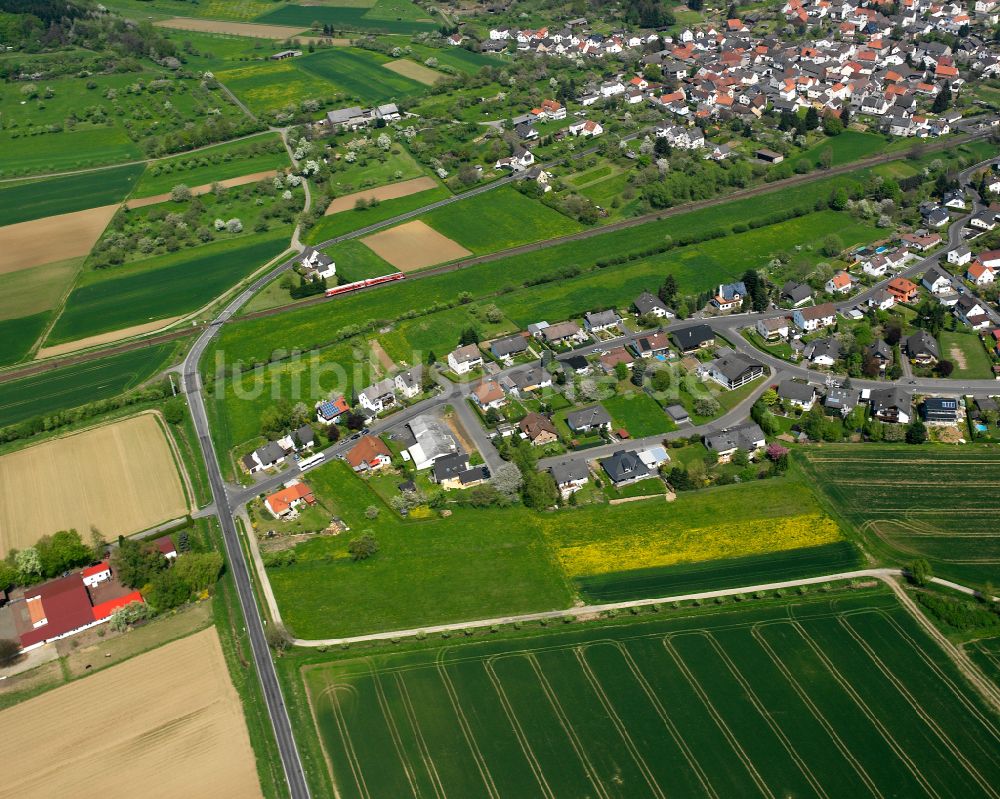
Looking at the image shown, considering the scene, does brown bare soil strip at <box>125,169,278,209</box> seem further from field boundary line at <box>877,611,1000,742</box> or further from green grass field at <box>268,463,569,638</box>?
field boundary line at <box>877,611,1000,742</box>

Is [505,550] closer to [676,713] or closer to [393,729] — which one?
[393,729]

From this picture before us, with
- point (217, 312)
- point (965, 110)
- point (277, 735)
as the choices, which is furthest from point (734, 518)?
point (965, 110)

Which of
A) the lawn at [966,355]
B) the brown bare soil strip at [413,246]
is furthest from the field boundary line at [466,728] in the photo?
the brown bare soil strip at [413,246]

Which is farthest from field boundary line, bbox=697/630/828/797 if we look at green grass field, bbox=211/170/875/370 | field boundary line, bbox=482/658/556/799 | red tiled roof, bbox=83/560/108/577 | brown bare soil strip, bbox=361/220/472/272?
brown bare soil strip, bbox=361/220/472/272

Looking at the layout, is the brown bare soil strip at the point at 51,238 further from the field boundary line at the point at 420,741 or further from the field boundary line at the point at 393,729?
the field boundary line at the point at 420,741

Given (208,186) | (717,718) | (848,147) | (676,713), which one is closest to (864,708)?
(717,718)

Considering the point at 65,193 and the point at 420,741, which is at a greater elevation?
the point at 65,193
